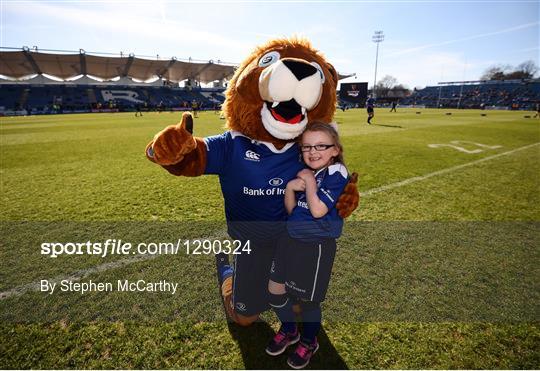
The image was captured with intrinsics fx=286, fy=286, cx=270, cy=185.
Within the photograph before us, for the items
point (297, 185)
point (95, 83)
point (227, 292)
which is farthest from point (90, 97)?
point (297, 185)

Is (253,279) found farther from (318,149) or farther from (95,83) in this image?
(95,83)

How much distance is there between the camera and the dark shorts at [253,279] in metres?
2.08

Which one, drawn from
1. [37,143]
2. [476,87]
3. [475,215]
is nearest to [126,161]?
[37,143]

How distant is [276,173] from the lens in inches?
77.7

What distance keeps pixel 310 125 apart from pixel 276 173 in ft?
1.31

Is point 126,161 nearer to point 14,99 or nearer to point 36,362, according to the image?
point 36,362

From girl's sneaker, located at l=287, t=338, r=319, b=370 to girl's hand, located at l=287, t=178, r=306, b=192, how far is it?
102cm

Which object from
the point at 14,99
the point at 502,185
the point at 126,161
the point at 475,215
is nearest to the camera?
the point at 475,215

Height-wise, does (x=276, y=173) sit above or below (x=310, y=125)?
below

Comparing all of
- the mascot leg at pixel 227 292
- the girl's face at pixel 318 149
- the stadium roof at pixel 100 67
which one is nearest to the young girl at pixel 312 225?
the girl's face at pixel 318 149

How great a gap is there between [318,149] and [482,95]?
8287 cm

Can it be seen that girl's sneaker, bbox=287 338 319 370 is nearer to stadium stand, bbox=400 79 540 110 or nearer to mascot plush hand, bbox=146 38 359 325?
mascot plush hand, bbox=146 38 359 325

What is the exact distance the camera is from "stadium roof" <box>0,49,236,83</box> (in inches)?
1689

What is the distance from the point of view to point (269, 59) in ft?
6.32
